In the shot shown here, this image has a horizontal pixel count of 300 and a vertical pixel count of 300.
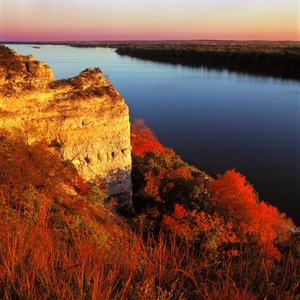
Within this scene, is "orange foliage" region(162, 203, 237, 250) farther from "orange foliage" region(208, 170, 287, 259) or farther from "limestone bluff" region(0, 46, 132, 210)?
"limestone bluff" region(0, 46, 132, 210)

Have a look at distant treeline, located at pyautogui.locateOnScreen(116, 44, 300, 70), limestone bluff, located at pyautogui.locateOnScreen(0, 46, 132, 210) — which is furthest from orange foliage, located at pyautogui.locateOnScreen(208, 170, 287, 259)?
distant treeline, located at pyautogui.locateOnScreen(116, 44, 300, 70)

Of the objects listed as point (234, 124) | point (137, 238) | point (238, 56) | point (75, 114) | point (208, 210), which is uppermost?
point (238, 56)

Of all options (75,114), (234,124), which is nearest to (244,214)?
(75,114)

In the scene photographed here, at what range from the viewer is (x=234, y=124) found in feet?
121

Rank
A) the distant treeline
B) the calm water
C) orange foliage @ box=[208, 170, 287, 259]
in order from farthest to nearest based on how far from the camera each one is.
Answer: the distant treeline
the calm water
orange foliage @ box=[208, 170, 287, 259]

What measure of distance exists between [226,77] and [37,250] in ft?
238

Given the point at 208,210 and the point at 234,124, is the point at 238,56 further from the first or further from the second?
the point at 208,210

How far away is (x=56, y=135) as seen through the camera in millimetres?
13047

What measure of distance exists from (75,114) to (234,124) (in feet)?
98.4

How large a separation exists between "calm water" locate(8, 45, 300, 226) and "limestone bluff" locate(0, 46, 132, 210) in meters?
14.7

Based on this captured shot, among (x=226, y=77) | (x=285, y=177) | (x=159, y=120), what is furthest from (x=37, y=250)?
(x=226, y=77)

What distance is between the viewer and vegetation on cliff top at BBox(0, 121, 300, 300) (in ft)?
10.1

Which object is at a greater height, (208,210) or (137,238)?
(137,238)

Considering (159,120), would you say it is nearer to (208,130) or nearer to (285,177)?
(208,130)
